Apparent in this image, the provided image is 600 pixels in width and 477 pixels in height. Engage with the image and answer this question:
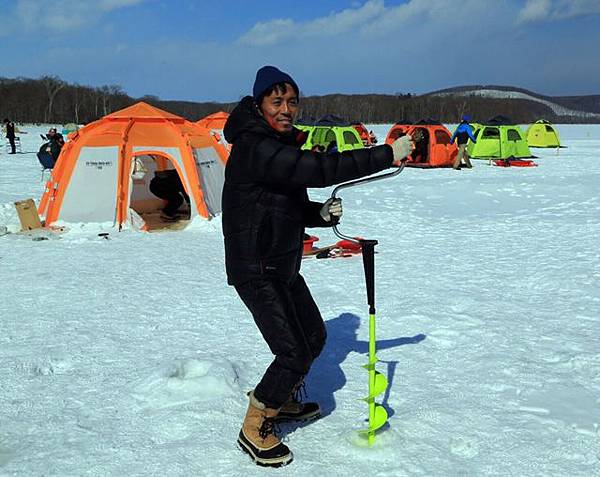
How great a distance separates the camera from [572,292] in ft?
21.0

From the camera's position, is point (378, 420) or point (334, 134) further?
point (334, 134)

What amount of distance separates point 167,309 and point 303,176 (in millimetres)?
3588

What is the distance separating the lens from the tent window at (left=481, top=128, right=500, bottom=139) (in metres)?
24.1

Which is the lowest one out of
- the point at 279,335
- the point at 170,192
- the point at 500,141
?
the point at 279,335

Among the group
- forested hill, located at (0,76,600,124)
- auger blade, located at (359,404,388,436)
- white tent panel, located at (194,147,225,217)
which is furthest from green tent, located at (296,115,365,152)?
forested hill, located at (0,76,600,124)

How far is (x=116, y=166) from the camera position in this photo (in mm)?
9992

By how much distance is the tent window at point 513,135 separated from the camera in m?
23.7

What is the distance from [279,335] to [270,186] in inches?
30.0

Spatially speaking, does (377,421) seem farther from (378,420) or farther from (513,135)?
(513,135)

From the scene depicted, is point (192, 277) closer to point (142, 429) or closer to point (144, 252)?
point (144, 252)

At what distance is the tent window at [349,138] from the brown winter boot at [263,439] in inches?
750

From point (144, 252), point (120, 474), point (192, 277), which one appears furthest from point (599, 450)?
point (144, 252)

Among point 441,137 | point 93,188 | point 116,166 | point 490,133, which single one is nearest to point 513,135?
point 490,133

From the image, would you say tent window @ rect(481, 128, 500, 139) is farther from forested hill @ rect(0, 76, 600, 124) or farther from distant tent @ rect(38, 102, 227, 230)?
forested hill @ rect(0, 76, 600, 124)
